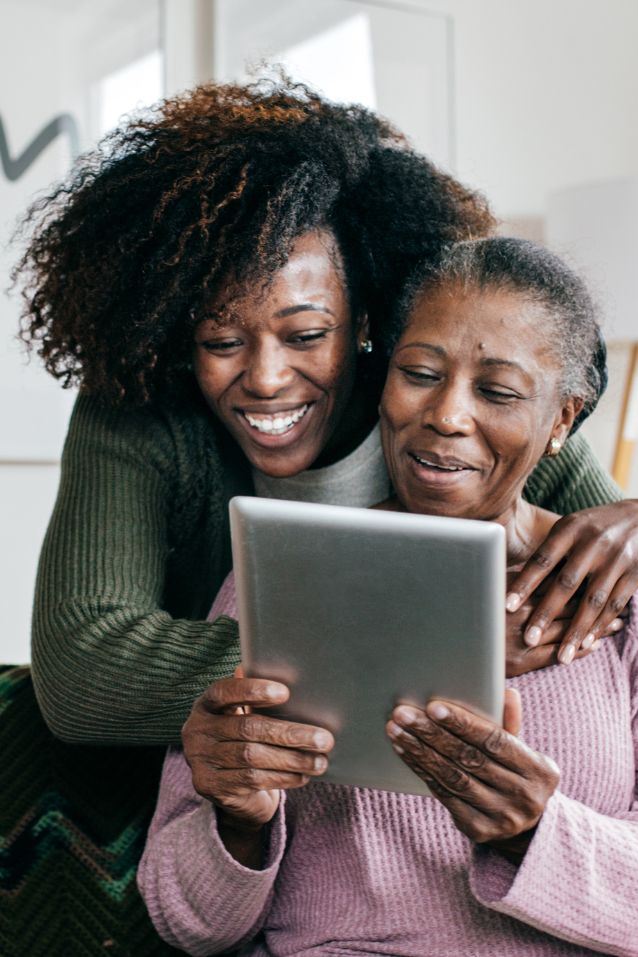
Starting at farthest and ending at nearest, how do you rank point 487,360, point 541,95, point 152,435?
point 541,95, point 152,435, point 487,360

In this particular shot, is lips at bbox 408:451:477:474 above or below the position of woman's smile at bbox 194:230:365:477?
below

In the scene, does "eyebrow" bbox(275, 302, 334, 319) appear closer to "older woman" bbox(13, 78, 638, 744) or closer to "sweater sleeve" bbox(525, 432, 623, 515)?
"older woman" bbox(13, 78, 638, 744)

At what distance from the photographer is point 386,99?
304 cm

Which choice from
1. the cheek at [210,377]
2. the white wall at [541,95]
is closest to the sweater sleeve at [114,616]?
the cheek at [210,377]

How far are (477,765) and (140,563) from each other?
1.94ft

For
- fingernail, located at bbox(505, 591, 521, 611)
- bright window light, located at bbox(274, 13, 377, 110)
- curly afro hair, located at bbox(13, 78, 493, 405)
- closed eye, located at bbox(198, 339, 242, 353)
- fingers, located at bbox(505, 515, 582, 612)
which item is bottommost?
fingernail, located at bbox(505, 591, 521, 611)

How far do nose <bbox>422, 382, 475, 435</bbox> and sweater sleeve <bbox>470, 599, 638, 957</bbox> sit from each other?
0.35 m

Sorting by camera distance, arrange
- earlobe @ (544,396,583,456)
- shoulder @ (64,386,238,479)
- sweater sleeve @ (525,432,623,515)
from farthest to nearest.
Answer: sweater sleeve @ (525,432,623,515) < shoulder @ (64,386,238,479) < earlobe @ (544,396,583,456)

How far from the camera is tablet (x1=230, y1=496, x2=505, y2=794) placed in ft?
2.79

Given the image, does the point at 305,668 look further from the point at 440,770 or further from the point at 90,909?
the point at 90,909

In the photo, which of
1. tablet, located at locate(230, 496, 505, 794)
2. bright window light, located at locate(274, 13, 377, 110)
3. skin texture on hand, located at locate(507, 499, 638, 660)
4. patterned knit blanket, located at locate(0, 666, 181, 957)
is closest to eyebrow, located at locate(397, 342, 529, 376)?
skin texture on hand, located at locate(507, 499, 638, 660)

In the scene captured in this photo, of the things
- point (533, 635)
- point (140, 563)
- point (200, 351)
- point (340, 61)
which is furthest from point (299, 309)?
point (340, 61)

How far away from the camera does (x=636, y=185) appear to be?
2.83 meters

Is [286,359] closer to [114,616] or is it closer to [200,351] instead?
[200,351]
